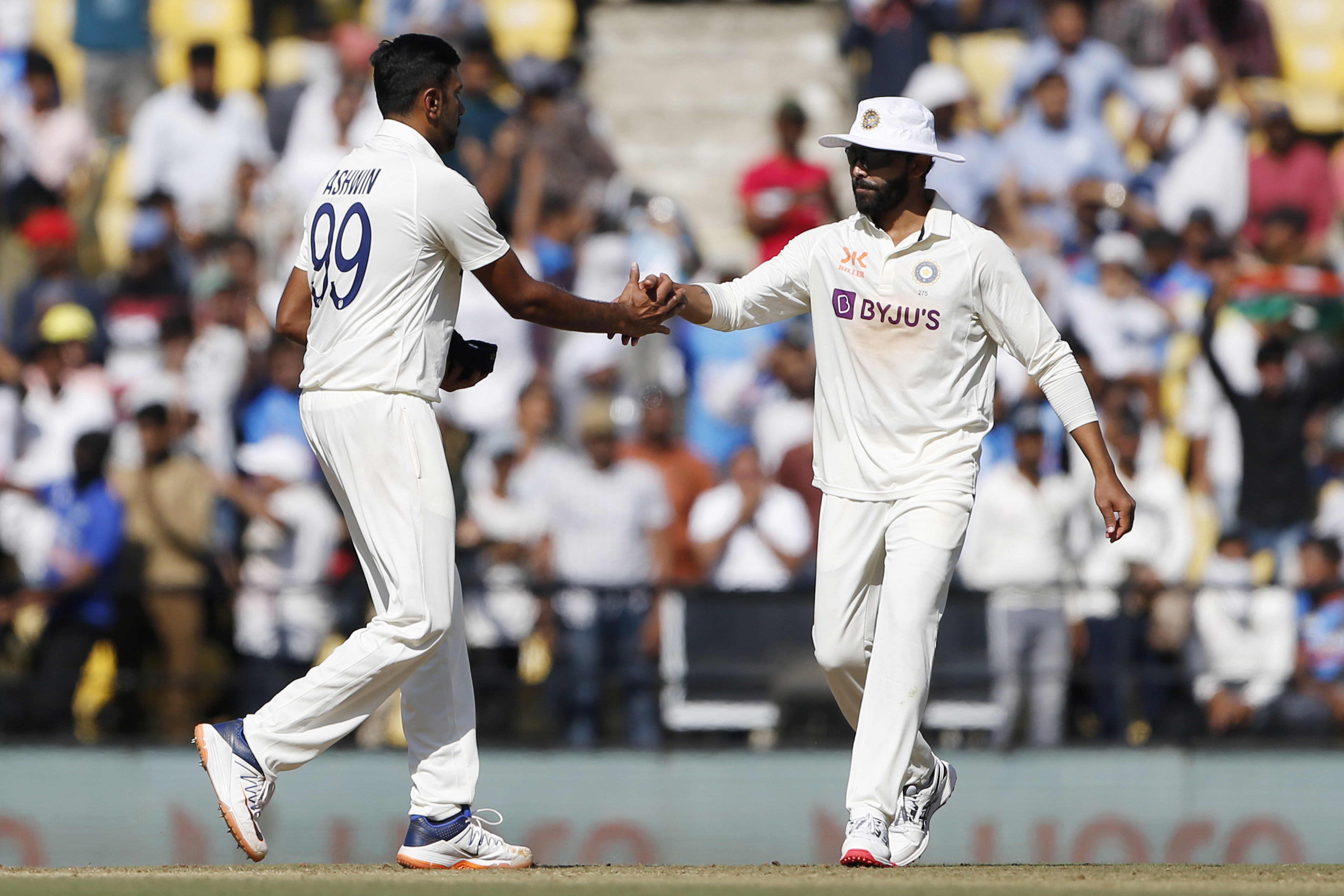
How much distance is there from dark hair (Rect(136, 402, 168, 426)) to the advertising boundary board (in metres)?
1.94

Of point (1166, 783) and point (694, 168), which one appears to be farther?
point (694, 168)

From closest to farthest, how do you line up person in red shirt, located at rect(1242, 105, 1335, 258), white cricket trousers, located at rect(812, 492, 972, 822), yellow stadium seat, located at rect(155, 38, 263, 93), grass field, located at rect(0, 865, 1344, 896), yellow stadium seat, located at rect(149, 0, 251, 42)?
1. grass field, located at rect(0, 865, 1344, 896)
2. white cricket trousers, located at rect(812, 492, 972, 822)
3. person in red shirt, located at rect(1242, 105, 1335, 258)
4. yellow stadium seat, located at rect(155, 38, 263, 93)
5. yellow stadium seat, located at rect(149, 0, 251, 42)

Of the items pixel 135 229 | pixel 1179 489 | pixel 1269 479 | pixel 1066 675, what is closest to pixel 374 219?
pixel 1066 675

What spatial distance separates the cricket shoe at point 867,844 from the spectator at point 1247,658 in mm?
4729

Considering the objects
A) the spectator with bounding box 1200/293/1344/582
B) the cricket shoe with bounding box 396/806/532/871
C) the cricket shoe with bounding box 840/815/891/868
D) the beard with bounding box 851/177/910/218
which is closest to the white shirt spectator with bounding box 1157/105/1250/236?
the spectator with bounding box 1200/293/1344/582

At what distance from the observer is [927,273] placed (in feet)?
21.6

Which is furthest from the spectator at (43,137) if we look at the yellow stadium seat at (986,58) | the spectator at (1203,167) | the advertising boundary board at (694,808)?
the spectator at (1203,167)

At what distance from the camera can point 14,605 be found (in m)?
11.4

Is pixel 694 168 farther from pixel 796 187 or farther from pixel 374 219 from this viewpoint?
pixel 374 219

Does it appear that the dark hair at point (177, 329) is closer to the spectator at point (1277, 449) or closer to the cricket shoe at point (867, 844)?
the spectator at point (1277, 449)

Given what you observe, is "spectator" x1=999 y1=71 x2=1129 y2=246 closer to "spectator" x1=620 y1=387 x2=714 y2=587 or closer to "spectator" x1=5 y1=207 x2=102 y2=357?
"spectator" x1=620 y1=387 x2=714 y2=587

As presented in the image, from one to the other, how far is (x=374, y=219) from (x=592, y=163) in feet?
26.6

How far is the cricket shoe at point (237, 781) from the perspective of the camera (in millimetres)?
6109

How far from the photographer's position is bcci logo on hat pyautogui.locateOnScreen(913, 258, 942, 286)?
21.6 ft
